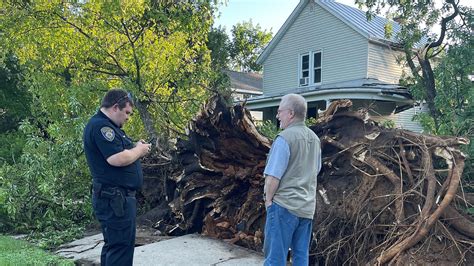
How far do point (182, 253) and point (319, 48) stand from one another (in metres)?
15.0

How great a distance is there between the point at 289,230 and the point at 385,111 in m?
13.6

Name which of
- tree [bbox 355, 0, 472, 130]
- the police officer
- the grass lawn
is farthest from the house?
the police officer

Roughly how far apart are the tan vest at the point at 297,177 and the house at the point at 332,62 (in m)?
11.5

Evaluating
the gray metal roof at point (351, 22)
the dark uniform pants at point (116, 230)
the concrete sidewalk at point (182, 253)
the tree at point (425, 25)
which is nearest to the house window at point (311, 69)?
the gray metal roof at point (351, 22)

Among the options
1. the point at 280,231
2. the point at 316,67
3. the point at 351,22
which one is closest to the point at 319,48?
the point at 316,67

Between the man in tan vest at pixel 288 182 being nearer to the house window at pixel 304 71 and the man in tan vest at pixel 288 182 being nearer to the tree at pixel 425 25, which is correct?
the tree at pixel 425 25

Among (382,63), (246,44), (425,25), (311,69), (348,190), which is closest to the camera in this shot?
(348,190)

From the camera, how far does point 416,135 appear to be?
463 cm

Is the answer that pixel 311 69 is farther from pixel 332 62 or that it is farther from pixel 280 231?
pixel 280 231

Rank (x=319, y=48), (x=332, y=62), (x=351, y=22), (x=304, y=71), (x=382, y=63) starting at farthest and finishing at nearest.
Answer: (x=304, y=71) < (x=319, y=48) < (x=332, y=62) < (x=382, y=63) < (x=351, y=22)

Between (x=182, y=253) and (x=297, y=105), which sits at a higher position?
(x=297, y=105)

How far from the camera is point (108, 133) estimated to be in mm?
3619

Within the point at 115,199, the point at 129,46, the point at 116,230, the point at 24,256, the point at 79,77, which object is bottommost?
the point at 24,256

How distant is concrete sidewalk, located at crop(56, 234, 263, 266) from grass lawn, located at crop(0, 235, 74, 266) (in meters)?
0.23
